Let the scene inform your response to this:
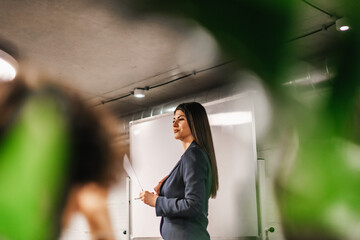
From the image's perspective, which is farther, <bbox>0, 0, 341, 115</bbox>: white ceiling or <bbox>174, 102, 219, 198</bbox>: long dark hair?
<bbox>174, 102, 219, 198</bbox>: long dark hair

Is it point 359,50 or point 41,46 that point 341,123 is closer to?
point 359,50

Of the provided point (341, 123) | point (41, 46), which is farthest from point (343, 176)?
point (41, 46)

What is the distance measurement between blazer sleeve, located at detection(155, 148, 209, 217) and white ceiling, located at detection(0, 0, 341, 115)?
223 mm

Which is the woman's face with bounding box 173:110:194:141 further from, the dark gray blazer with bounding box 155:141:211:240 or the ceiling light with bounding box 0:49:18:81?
the ceiling light with bounding box 0:49:18:81

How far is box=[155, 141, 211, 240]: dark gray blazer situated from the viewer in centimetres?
39

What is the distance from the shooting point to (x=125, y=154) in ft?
0.34

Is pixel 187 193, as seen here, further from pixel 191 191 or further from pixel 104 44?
pixel 104 44

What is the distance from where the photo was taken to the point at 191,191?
44 centimetres

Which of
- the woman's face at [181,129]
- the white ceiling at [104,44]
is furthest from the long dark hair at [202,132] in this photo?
the white ceiling at [104,44]

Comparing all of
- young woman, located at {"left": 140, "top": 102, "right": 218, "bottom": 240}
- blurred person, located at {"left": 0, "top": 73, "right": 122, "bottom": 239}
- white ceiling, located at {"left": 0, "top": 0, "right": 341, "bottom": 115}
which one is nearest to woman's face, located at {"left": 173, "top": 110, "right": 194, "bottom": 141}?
young woman, located at {"left": 140, "top": 102, "right": 218, "bottom": 240}

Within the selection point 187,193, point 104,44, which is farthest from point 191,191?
point 104,44

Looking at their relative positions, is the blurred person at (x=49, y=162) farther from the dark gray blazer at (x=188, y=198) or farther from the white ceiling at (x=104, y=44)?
the dark gray blazer at (x=188, y=198)

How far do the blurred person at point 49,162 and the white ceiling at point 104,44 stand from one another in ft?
0.05

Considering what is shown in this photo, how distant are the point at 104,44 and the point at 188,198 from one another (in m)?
0.27
